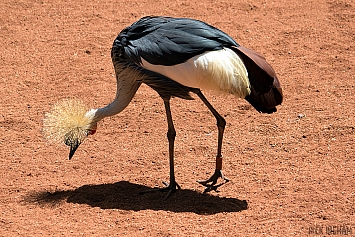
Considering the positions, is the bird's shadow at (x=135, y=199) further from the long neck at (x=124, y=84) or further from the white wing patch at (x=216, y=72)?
the white wing patch at (x=216, y=72)

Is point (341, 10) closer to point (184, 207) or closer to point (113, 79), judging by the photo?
point (113, 79)

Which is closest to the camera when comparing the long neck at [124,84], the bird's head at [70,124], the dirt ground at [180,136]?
the dirt ground at [180,136]

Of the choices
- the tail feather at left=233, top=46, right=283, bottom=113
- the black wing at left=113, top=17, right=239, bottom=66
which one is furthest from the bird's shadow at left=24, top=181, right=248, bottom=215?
the black wing at left=113, top=17, right=239, bottom=66

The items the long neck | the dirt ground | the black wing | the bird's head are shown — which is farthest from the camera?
the bird's head

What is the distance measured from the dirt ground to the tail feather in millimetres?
635

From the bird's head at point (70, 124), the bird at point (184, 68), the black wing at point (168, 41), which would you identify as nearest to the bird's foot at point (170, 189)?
the bird at point (184, 68)

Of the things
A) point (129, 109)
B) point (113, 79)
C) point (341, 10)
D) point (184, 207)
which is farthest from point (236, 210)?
point (341, 10)

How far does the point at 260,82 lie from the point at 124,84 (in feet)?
3.45

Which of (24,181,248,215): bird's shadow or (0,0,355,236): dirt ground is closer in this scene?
(0,0,355,236): dirt ground

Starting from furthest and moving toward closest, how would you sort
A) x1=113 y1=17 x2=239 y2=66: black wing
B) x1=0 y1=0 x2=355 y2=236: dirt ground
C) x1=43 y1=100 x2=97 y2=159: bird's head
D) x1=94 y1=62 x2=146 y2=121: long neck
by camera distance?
x1=43 y1=100 x2=97 y2=159: bird's head
x1=94 y1=62 x2=146 y2=121: long neck
x1=113 y1=17 x2=239 y2=66: black wing
x1=0 y1=0 x2=355 y2=236: dirt ground

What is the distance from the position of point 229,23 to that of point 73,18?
72.2 inches

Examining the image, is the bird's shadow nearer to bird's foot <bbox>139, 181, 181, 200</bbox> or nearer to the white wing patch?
bird's foot <bbox>139, 181, 181, 200</bbox>

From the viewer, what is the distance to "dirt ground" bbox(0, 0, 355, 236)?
181 inches

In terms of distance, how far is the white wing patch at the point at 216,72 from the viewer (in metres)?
4.65
